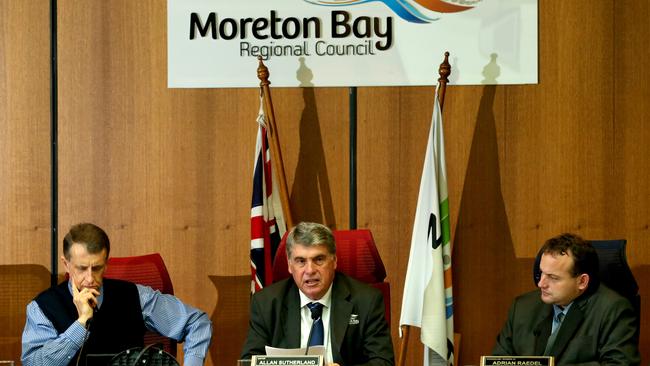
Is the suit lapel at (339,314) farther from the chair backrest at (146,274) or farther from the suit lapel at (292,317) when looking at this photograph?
the chair backrest at (146,274)

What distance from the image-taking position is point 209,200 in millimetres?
5246

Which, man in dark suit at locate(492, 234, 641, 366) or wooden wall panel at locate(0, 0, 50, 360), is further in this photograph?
wooden wall panel at locate(0, 0, 50, 360)

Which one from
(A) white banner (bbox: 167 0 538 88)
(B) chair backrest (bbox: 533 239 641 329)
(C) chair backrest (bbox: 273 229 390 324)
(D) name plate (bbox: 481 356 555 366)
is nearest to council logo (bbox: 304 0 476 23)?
(A) white banner (bbox: 167 0 538 88)

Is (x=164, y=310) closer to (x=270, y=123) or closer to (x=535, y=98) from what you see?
(x=270, y=123)

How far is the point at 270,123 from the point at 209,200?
0.61 metres

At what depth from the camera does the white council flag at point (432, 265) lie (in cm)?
480

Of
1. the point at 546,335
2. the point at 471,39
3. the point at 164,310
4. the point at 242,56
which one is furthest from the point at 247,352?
the point at 471,39

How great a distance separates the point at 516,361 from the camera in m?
3.11

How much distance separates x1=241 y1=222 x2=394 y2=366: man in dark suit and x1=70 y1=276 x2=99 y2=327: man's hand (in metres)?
0.63

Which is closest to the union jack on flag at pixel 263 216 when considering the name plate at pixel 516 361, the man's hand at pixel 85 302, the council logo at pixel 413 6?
the council logo at pixel 413 6

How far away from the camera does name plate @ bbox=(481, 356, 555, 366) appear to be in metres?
3.09

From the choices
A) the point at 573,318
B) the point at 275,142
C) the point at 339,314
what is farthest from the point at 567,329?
the point at 275,142

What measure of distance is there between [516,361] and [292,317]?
1.04 metres

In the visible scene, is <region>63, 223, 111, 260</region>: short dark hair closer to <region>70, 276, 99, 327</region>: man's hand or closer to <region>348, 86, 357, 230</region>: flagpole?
<region>70, 276, 99, 327</region>: man's hand
